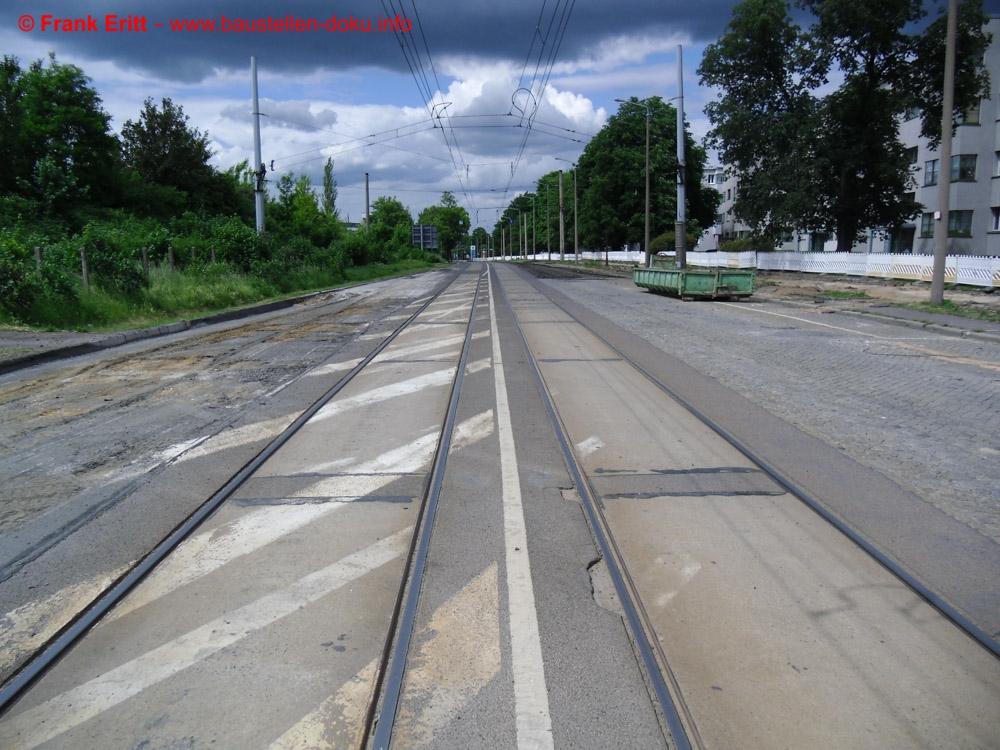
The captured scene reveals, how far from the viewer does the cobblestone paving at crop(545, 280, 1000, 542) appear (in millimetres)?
6250

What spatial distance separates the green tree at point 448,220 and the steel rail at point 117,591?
13440cm

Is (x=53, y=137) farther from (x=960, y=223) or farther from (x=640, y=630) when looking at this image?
(x=960, y=223)

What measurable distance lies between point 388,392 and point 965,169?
45490 millimetres

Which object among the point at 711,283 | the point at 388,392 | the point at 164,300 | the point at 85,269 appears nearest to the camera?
the point at 388,392

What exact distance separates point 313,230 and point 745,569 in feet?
160

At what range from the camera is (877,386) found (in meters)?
9.98

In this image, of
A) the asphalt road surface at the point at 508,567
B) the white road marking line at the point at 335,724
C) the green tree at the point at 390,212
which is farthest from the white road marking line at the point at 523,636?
the green tree at the point at 390,212

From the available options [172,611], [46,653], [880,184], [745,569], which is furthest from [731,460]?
[880,184]

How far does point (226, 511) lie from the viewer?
18.0ft

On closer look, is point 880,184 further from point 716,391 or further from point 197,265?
point 716,391

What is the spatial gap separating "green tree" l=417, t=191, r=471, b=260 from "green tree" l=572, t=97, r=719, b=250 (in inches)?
2539

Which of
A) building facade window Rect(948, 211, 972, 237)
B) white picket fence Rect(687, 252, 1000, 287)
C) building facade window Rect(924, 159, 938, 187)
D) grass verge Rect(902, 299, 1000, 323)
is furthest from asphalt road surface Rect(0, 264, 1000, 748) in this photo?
building facade window Rect(924, 159, 938, 187)

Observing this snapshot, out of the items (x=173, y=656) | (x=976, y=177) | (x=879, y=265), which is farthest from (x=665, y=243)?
(x=173, y=656)

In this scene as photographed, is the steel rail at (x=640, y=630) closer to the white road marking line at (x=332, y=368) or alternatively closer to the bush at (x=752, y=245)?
the white road marking line at (x=332, y=368)
